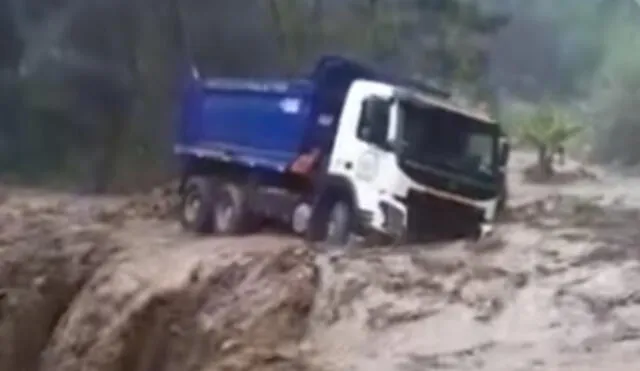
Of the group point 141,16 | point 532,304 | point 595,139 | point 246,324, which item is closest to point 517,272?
point 532,304

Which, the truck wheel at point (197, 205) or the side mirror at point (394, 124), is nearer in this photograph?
the side mirror at point (394, 124)

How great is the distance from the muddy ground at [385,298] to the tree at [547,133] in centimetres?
5

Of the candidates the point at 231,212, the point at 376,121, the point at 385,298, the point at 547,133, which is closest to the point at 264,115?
the point at 231,212

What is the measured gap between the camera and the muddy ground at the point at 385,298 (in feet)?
10.5

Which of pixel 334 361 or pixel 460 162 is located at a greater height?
pixel 460 162

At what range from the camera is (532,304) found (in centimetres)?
329

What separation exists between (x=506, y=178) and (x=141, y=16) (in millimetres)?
1376

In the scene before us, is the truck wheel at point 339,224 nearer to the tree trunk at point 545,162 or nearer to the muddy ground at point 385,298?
the muddy ground at point 385,298

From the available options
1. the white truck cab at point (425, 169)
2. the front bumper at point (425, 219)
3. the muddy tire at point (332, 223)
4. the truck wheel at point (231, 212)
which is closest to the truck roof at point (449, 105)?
the white truck cab at point (425, 169)

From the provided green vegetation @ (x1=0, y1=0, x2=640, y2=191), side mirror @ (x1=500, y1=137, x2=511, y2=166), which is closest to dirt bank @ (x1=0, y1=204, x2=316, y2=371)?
green vegetation @ (x1=0, y1=0, x2=640, y2=191)

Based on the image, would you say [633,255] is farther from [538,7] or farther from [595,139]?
[538,7]

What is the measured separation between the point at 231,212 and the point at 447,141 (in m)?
0.77

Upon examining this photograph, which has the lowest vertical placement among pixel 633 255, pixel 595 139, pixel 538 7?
pixel 633 255

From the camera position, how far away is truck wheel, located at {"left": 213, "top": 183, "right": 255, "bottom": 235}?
Result: 3.88 m
